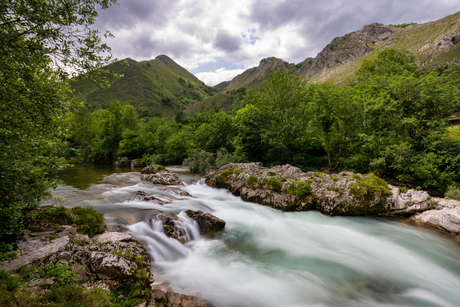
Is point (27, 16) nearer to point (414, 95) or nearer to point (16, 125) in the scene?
point (16, 125)

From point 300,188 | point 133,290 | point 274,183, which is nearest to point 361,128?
point 300,188

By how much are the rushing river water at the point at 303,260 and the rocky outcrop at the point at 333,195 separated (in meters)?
0.71

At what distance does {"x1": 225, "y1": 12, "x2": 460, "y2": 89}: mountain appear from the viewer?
8550 centimetres

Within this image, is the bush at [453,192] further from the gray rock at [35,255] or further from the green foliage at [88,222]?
the gray rock at [35,255]

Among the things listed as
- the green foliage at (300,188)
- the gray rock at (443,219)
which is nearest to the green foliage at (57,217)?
the green foliage at (300,188)

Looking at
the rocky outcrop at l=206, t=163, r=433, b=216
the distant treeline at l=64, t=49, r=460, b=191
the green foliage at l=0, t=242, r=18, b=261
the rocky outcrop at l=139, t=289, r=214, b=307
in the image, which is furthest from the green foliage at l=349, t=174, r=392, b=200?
the green foliage at l=0, t=242, r=18, b=261

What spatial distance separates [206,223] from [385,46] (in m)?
195

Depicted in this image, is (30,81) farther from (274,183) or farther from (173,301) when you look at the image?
(274,183)

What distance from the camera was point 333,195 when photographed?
37.0ft

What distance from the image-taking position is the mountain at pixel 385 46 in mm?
85500

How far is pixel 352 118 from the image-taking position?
1727 centimetres

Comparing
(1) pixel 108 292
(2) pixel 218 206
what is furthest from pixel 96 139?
(1) pixel 108 292

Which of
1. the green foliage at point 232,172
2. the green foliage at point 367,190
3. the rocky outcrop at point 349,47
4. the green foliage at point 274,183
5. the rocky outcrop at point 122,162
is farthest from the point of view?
the rocky outcrop at point 349,47

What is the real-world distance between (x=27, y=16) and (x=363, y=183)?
15.5m
